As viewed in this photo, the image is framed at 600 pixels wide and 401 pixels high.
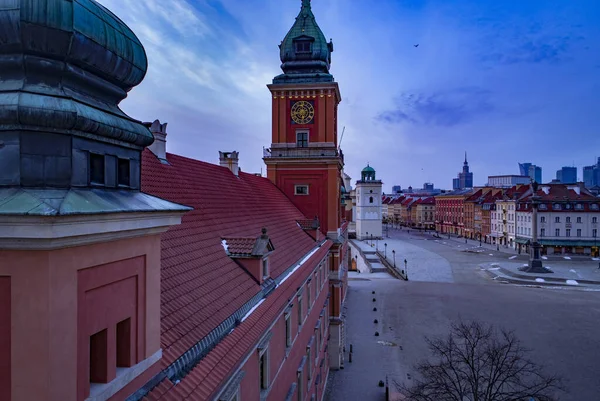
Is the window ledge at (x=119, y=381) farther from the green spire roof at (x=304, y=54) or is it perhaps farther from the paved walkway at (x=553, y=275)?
the paved walkway at (x=553, y=275)

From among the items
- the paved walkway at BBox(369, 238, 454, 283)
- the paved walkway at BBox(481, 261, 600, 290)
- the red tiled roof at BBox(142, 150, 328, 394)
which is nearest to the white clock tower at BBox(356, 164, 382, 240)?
the paved walkway at BBox(369, 238, 454, 283)

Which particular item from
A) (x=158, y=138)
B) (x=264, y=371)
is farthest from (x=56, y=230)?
(x=158, y=138)

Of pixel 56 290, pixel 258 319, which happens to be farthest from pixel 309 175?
pixel 56 290

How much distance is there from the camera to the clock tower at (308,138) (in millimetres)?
25188

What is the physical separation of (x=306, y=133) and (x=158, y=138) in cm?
1488

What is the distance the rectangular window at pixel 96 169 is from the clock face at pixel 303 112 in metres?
21.4

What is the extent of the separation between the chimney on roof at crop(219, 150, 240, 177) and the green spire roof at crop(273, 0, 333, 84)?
29.5ft

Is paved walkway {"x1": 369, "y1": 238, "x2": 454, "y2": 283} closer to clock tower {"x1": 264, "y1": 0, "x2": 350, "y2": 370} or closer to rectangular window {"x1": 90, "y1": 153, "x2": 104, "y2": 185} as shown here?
clock tower {"x1": 264, "y1": 0, "x2": 350, "y2": 370}

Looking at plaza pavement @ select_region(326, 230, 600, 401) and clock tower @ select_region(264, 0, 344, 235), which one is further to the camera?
clock tower @ select_region(264, 0, 344, 235)

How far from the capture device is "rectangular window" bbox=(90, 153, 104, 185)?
4.48 m

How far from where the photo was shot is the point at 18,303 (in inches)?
143

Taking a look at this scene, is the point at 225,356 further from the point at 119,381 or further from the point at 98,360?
the point at 98,360

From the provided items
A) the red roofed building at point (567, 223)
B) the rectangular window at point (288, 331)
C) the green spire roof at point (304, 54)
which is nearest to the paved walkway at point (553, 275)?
the red roofed building at point (567, 223)

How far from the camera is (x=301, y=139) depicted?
84.3 ft
